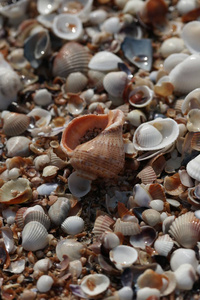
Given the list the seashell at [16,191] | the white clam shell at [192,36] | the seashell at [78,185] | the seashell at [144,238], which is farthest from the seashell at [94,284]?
the white clam shell at [192,36]

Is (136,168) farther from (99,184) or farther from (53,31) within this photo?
(53,31)

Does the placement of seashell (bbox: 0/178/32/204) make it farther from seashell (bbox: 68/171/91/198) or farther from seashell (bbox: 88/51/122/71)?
seashell (bbox: 88/51/122/71)

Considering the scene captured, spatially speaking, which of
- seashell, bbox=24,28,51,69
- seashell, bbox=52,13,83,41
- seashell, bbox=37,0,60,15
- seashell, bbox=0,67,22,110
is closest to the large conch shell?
seashell, bbox=0,67,22,110

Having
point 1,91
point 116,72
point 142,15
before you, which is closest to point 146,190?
point 116,72

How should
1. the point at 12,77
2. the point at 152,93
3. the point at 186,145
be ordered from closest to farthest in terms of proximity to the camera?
the point at 186,145, the point at 152,93, the point at 12,77

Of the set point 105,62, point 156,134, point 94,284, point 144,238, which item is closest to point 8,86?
point 105,62

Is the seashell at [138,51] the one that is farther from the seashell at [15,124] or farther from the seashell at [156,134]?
the seashell at [15,124]
